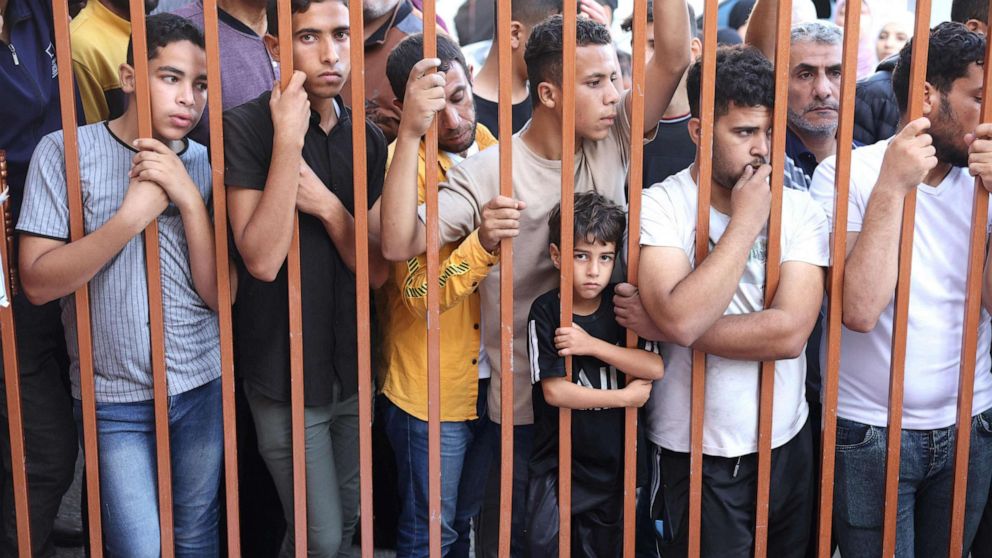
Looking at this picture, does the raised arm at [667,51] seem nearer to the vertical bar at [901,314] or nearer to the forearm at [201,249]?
the vertical bar at [901,314]

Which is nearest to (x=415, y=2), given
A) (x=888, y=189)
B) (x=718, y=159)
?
(x=718, y=159)

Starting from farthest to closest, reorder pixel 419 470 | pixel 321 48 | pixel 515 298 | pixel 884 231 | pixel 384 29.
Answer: pixel 384 29 < pixel 419 470 < pixel 515 298 < pixel 321 48 < pixel 884 231

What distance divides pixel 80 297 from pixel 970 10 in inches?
113

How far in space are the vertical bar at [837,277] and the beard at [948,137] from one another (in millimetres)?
351

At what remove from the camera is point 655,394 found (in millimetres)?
2656

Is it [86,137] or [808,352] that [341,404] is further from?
[808,352]

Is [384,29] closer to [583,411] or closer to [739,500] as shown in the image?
[583,411]

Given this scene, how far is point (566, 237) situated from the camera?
2.44 m

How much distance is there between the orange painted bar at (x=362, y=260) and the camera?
2385 millimetres

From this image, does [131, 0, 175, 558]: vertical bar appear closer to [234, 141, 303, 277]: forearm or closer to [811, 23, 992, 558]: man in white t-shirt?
[234, 141, 303, 277]: forearm

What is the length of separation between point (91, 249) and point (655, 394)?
4.53 feet

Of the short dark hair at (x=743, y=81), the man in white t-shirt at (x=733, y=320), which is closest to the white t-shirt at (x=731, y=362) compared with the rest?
the man in white t-shirt at (x=733, y=320)

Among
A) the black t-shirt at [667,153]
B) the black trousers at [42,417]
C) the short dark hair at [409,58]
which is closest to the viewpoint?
the black trousers at [42,417]

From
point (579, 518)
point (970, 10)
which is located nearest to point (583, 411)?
point (579, 518)
